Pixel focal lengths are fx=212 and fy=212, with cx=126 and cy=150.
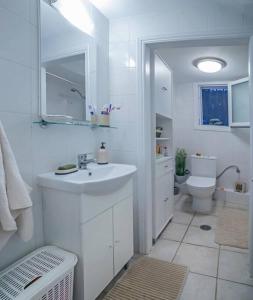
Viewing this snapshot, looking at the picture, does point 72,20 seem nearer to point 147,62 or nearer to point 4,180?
point 147,62

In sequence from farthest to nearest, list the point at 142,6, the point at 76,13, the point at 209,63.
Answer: the point at 209,63 < the point at 142,6 < the point at 76,13

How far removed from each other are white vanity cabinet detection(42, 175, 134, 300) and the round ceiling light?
7.22ft

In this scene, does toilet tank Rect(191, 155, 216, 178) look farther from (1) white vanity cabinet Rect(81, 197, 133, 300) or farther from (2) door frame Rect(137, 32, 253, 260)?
(1) white vanity cabinet Rect(81, 197, 133, 300)

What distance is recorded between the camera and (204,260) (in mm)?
1966

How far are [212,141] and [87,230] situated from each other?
3134 millimetres

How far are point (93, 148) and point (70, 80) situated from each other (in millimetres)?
608

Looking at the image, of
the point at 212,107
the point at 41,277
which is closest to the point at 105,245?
the point at 41,277

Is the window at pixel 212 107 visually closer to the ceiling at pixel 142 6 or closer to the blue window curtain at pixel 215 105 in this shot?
the blue window curtain at pixel 215 105

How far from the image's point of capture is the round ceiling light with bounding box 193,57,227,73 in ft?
9.20

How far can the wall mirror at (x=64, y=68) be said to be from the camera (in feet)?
4.52

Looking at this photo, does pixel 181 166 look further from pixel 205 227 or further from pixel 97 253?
pixel 97 253

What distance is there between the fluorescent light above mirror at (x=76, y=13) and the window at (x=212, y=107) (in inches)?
102

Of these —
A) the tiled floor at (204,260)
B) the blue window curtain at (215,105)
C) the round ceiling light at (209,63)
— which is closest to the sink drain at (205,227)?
the tiled floor at (204,260)

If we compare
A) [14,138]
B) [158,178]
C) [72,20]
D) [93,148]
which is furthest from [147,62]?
[14,138]
